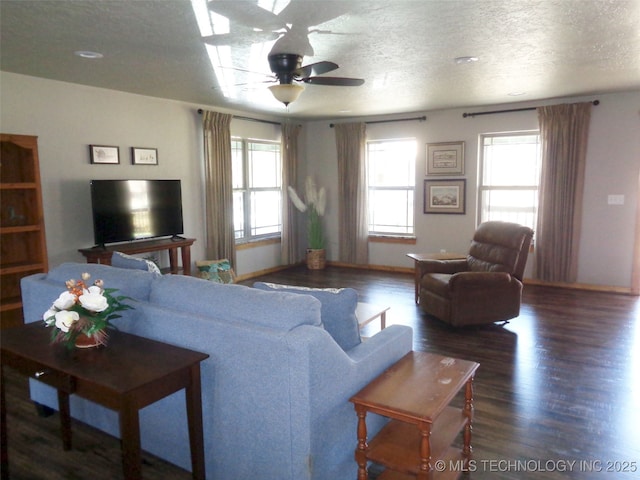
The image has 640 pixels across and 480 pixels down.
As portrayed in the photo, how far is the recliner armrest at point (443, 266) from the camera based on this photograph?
16.6 ft

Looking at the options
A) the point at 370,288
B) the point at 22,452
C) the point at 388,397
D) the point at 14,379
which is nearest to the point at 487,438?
the point at 388,397

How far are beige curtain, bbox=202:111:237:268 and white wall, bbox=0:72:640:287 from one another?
126mm

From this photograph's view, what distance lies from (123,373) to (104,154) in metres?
3.82

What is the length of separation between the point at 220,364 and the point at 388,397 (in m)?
0.72

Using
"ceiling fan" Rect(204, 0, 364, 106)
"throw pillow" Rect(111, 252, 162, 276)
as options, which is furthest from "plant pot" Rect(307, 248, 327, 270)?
"throw pillow" Rect(111, 252, 162, 276)

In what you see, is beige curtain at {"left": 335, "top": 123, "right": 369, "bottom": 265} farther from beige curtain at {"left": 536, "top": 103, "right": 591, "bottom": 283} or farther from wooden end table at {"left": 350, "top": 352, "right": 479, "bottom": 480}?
wooden end table at {"left": 350, "top": 352, "right": 479, "bottom": 480}

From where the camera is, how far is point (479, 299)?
436 cm

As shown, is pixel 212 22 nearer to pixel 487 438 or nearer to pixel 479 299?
pixel 487 438

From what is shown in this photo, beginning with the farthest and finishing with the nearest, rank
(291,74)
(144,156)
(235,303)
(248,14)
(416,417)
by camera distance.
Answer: (144,156) → (291,74) → (248,14) → (235,303) → (416,417)

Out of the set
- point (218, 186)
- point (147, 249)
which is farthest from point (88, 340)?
point (218, 186)

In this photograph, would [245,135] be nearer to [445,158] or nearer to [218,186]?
[218,186]

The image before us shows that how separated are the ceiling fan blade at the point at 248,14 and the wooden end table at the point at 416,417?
2.09 metres

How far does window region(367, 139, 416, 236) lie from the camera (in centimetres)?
720

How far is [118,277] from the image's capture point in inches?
97.0
